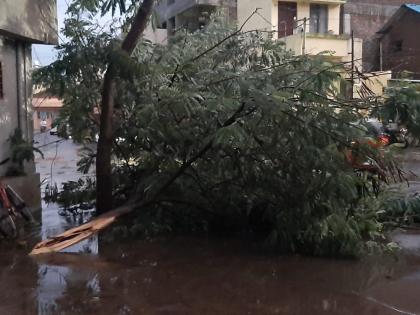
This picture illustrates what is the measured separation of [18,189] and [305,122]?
4.79m

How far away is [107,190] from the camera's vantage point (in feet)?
28.1

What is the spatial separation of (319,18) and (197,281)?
106 feet

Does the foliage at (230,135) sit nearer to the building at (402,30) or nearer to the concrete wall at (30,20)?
the concrete wall at (30,20)

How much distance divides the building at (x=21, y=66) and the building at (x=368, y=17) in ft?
105

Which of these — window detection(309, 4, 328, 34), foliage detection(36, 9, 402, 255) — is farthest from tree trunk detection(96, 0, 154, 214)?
window detection(309, 4, 328, 34)

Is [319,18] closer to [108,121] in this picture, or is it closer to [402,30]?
[402,30]

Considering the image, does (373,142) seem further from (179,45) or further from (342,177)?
(179,45)

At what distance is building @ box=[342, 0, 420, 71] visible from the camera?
39.5 meters

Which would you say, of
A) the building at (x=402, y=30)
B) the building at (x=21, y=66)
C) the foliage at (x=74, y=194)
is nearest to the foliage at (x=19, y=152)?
the building at (x=21, y=66)

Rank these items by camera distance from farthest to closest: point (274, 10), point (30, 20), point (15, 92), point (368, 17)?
point (368, 17)
point (274, 10)
point (15, 92)
point (30, 20)

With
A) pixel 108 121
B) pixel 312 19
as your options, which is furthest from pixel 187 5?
pixel 108 121

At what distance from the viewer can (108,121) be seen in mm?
8234

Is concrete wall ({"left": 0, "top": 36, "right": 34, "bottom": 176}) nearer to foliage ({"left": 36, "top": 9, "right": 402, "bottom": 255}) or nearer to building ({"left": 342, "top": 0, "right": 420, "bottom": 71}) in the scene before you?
foliage ({"left": 36, "top": 9, "right": 402, "bottom": 255})

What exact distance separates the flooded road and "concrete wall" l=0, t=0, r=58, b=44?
126 inches
